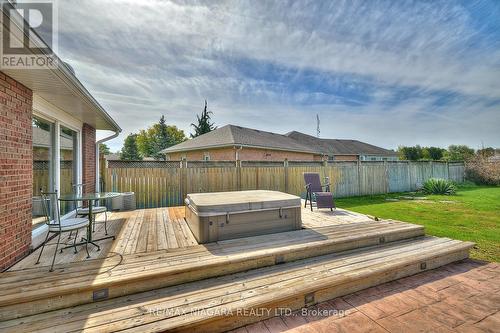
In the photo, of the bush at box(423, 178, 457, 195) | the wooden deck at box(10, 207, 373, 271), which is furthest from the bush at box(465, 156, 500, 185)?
the wooden deck at box(10, 207, 373, 271)

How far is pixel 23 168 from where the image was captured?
3.06m

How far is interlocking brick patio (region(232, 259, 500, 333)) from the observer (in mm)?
2123

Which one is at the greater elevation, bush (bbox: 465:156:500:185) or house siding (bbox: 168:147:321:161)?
house siding (bbox: 168:147:321:161)

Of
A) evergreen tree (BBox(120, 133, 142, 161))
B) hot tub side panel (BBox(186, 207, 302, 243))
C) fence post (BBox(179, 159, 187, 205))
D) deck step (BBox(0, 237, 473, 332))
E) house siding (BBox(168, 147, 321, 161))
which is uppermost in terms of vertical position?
evergreen tree (BBox(120, 133, 142, 161))

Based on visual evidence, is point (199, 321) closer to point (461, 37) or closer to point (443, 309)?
point (443, 309)

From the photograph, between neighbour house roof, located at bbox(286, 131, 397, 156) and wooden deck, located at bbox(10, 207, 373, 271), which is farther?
neighbour house roof, located at bbox(286, 131, 397, 156)

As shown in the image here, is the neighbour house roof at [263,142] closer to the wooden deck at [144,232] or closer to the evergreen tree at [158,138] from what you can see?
the wooden deck at [144,232]

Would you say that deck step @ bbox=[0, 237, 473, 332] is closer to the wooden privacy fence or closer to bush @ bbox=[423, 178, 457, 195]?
the wooden privacy fence

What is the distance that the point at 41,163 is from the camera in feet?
13.2

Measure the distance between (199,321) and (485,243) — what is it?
5.50m

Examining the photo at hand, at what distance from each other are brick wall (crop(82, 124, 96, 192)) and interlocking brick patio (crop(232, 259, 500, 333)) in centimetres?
609

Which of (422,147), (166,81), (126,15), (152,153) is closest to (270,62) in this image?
(166,81)

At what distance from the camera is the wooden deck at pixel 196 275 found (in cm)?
198

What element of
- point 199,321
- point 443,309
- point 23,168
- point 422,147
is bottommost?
point 443,309
